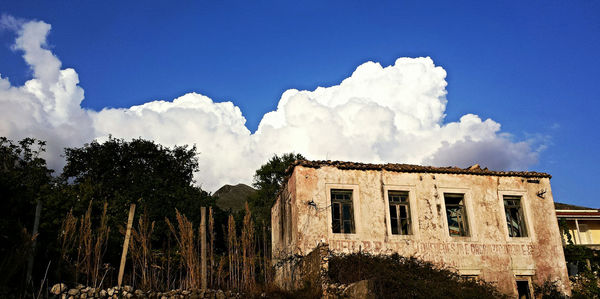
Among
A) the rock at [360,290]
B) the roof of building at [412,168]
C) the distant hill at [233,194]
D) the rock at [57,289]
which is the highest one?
the distant hill at [233,194]

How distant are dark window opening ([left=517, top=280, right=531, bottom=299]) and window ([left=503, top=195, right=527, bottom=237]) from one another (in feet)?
5.82

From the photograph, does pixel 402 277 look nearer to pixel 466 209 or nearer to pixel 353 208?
pixel 353 208

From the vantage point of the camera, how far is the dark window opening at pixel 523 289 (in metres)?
15.9

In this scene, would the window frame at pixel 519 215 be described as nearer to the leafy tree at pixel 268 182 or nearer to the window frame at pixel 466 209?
the window frame at pixel 466 209

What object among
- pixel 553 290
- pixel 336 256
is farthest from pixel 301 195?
pixel 553 290

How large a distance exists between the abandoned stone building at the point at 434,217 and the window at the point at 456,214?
0.04m

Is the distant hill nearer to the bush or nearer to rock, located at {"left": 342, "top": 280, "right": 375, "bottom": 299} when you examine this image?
the bush

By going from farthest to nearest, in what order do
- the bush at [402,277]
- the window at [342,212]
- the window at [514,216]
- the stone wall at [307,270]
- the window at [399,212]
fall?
1. the window at [514,216]
2. the window at [399,212]
3. the window at [342,212]
4. the stone wall at [307,270]
5. the bush at [402,277]

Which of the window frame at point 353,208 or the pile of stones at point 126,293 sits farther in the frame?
the window frame at point 353,208

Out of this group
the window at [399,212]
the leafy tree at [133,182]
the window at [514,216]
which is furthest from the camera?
the leafy tree at [133,182]

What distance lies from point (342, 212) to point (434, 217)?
3.53 metres

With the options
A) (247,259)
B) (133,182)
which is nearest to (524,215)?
(247,259)

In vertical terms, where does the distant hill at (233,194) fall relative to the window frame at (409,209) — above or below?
above

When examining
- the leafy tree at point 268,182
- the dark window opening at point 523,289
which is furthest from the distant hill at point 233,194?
the dark window opening at point 523,289
